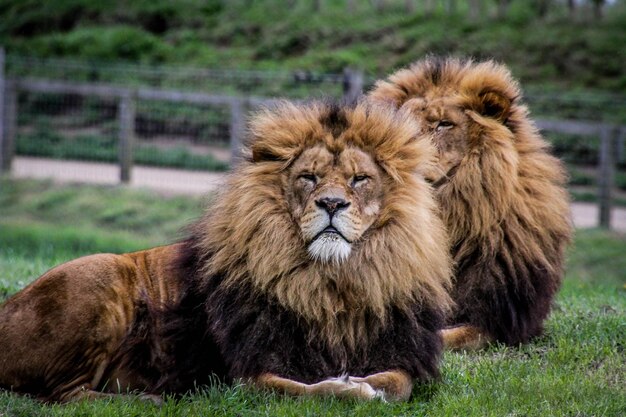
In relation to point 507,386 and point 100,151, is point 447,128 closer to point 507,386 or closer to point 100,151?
point 507,386

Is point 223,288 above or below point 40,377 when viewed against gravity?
above

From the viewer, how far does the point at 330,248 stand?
163 inches

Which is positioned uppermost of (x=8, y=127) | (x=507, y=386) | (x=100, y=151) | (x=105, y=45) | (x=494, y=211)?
(x=105, y=45)

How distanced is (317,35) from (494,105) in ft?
51.1

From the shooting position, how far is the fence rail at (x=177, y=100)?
12328 mm

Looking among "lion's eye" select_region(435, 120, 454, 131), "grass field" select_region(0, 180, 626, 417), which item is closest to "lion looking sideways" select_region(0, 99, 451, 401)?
"grass field" select_region(0, 180, 626, 417)

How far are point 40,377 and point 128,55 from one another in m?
17.4

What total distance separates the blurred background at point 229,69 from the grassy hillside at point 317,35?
41mm

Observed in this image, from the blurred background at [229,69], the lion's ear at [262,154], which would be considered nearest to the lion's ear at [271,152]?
the lion's ear at [262,154]

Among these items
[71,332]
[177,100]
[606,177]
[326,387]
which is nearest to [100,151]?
[177,100]

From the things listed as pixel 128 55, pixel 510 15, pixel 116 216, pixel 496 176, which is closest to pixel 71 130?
pixel 116 216

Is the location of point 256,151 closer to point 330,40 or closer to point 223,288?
point 223,288

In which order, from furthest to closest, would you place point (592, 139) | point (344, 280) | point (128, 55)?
1. point (128, 55)
2. point (592, 139)
3. point (344, 280)

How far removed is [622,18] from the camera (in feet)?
63.7
